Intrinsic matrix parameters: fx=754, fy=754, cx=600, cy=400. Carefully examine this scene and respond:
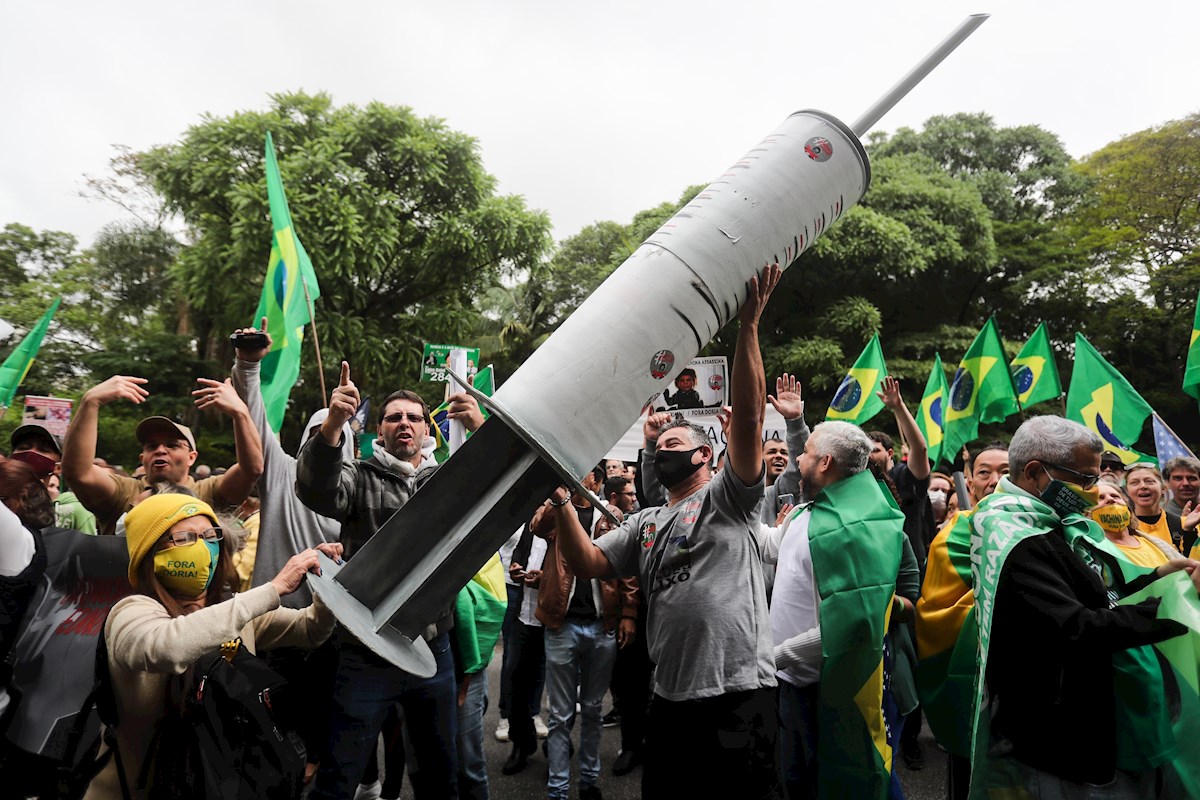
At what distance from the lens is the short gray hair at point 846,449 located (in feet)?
10.9

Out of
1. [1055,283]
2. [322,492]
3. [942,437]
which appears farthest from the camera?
[1055,283]

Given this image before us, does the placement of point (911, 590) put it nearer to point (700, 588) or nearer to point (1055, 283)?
point (700, 588)

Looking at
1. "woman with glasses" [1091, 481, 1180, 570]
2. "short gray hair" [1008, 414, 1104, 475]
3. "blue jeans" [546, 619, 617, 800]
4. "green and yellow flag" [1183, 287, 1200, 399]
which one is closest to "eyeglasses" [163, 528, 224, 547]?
"short gray hair" [1008, 414, 1104, 475]

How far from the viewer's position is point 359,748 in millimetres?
2930

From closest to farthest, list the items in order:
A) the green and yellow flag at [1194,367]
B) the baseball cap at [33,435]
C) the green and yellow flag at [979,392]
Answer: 1. the baseball cap at [33,435]
2. the green and yellow flag at [1194,367]
3. the green and yellow flag at [979,392]

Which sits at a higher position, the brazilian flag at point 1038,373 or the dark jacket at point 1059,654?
the brazilian flag at point 1038,373

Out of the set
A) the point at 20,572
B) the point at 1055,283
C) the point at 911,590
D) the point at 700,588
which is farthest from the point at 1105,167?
the point at 20,572

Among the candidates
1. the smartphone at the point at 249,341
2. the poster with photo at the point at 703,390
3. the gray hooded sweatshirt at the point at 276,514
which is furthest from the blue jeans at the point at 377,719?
the poster with photo at the point at 703,390

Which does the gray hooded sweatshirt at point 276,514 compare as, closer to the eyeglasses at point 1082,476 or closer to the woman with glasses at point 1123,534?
the eyeglasses at point 1082,476

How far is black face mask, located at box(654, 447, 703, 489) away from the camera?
307 centimetres

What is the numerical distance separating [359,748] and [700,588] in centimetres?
147

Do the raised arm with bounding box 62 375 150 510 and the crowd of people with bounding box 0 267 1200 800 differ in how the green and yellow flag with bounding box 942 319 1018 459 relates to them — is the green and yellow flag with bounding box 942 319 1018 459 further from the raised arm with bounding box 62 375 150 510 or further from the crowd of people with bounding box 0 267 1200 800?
the raised arm with bounding box 62 375 150 510

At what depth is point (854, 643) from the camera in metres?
3.04

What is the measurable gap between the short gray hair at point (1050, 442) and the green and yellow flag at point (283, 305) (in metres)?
3.80
